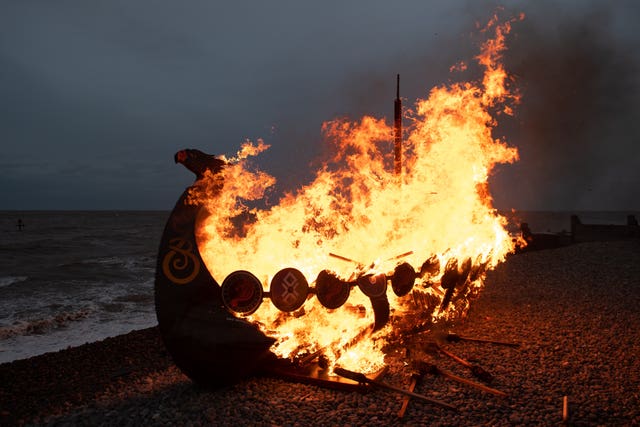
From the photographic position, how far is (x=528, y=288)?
1819cm

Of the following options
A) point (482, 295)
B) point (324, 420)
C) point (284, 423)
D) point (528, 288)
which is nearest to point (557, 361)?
point (324, 420)

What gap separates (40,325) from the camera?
61.3 ft

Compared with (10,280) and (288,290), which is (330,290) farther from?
(10,280)

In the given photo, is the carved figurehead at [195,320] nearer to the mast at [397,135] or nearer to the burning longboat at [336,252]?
the burning longboat at [336,252]

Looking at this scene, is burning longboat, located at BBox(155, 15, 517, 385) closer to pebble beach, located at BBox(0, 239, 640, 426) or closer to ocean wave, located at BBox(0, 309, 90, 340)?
pebble beach, located at BBox(0, 239, 640, 426)

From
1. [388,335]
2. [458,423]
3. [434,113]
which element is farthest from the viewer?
[434,113]

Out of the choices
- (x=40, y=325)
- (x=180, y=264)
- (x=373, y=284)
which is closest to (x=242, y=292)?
(x=180, y=264)

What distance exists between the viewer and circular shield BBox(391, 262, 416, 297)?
869cm

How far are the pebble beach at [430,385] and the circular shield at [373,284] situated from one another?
1809 millimetres

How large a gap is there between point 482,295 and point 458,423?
11.0 m

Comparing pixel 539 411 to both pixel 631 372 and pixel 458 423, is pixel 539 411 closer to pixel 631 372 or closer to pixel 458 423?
pixel 458 423

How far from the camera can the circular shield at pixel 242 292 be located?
740 centimetres

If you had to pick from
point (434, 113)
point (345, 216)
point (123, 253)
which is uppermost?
point (434, 113)

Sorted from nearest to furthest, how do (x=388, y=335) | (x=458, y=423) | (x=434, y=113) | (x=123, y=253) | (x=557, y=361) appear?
(x=458, y=423) → (x=557, y=361) → (x=388, y=335) → (x=434, y=113) → (x=123, y=253)
